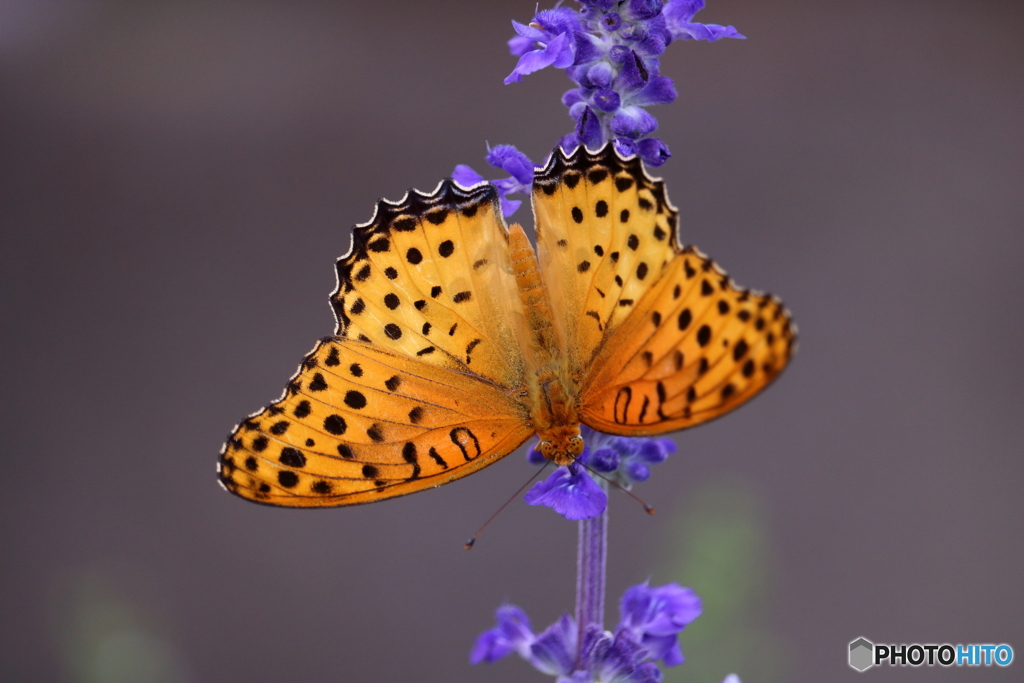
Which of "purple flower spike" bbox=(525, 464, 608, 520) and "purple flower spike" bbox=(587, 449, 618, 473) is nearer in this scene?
"purple flower spike" bbox=(525, 464, 608, 520)

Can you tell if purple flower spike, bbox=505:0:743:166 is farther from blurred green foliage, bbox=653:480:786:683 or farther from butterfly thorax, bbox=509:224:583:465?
blurred green foliage, bbox=653:480:786:683

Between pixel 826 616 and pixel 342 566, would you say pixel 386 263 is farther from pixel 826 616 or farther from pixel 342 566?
pixel 826 616

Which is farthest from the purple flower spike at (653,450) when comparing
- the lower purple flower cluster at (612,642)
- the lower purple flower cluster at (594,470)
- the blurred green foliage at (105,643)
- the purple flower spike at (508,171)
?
the blurred green foliage at (105,643)

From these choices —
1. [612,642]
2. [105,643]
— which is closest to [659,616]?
[612,642]

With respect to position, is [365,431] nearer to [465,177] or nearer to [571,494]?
[571,494]

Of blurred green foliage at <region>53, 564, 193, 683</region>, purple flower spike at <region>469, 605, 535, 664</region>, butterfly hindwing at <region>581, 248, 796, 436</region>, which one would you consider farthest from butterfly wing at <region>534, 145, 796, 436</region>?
blurred green foliage at <region>53, 564, 193, 683</region>

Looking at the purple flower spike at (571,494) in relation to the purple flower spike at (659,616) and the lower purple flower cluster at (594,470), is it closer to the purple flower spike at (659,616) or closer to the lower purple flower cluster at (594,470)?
the lower purple flower cluster at (594,470)

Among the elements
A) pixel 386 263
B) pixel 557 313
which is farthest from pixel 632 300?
pixel 386 263

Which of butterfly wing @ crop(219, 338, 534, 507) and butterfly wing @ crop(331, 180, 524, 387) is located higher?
butterfly wing @ crop(331, 180, 524, 387)
